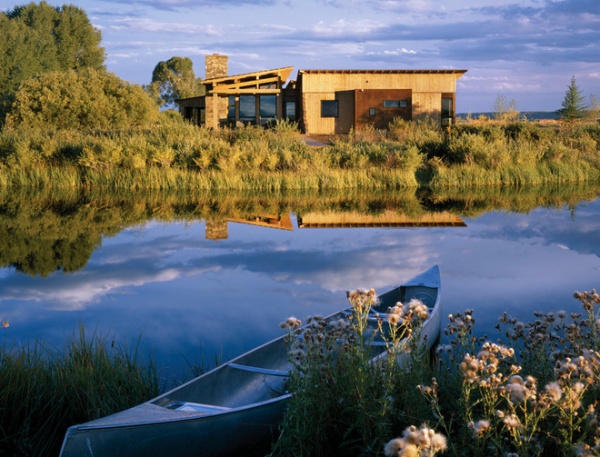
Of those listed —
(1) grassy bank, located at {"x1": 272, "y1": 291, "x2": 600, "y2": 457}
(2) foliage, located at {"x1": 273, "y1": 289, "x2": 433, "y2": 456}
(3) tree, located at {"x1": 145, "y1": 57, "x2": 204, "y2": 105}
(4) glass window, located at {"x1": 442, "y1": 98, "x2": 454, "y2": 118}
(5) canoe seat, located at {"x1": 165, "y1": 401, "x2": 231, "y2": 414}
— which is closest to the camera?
(1) grassy bank, located at {"x1": 272, "y1": 291, "x2": 600, "y2": 457}

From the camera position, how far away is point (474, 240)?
1491cm

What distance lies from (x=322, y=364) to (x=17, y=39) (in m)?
53.5

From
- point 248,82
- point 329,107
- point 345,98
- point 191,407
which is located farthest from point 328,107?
point 191,407

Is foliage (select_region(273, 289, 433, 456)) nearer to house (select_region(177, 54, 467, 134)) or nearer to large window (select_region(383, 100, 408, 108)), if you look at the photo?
house (select_region(177, 54, 467, 134))

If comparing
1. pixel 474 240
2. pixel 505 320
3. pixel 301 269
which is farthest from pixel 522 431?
pixel 474 240

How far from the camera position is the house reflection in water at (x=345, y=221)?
648 inches

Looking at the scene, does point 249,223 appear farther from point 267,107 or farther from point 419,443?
point 267,107

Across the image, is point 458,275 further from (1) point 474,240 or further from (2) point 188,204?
(2) point 188,204

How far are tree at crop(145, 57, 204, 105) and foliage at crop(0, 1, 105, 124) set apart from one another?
6.63 metres

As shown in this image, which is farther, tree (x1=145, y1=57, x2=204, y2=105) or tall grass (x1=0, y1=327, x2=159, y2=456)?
tree (x1=145, y1=57, x2=204, y2=105)

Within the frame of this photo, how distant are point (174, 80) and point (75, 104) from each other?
33652 millimetres

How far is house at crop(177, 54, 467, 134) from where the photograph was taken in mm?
34344

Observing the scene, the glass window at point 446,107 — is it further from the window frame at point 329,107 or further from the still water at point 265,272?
the still water at point 265,272

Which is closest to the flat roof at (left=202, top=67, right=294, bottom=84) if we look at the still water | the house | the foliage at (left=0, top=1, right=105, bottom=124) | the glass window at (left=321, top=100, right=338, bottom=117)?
the house
